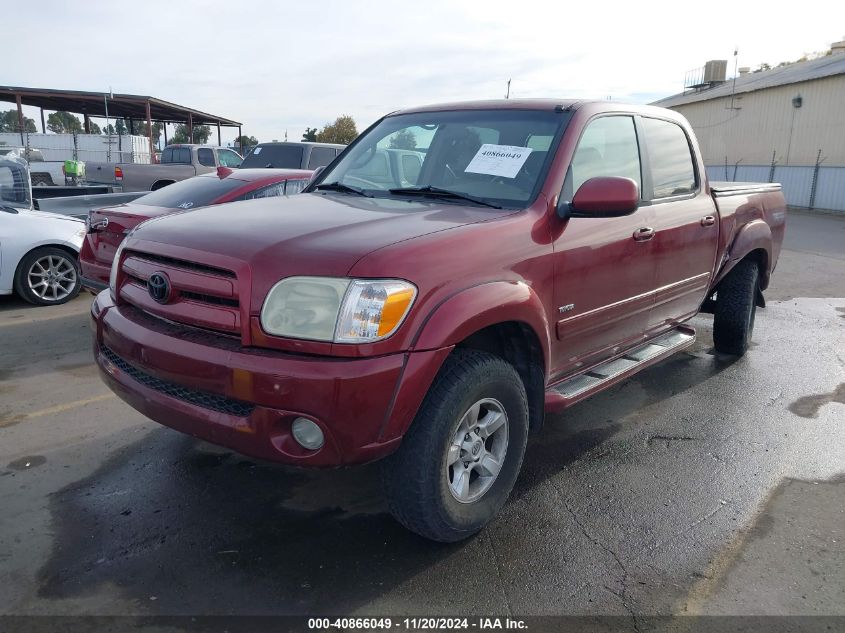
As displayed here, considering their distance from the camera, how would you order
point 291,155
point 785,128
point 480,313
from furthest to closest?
point 785,128, point 291,155, point 480,313

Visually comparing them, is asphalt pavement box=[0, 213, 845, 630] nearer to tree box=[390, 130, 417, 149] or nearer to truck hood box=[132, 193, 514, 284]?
truck hood box=[132, 193, 514, 284]

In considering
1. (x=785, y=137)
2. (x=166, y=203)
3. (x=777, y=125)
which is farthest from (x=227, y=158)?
(x=777, y=125)

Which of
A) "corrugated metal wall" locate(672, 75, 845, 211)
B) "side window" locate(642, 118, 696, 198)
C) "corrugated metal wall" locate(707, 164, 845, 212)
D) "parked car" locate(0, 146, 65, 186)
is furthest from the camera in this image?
"corrugated metal wall" locate(672, 75, 845, 211)

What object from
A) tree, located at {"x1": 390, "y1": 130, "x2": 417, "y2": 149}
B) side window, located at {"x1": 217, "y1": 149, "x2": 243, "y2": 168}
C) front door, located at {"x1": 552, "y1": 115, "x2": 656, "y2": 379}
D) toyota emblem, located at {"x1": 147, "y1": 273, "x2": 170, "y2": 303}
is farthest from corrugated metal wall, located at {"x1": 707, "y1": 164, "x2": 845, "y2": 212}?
toyota emblem, located at {"x1": 147, "y1": 273, "x2": 170, "y2": 303}

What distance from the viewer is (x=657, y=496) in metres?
3.48

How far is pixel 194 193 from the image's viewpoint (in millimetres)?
6812

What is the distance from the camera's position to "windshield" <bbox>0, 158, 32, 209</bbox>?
7.66m

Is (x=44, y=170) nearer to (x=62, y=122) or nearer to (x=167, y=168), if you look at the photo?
(x=167, y=168)

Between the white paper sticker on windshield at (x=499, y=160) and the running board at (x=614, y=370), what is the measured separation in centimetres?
114

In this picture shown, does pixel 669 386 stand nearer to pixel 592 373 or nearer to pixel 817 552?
pixel 592 373

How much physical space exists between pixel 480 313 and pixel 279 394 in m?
0.86

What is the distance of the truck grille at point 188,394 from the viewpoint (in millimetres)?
2598

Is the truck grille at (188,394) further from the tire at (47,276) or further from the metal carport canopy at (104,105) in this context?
the metal carport canopy at (104,105)

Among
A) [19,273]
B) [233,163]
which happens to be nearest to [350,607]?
[19,273]
